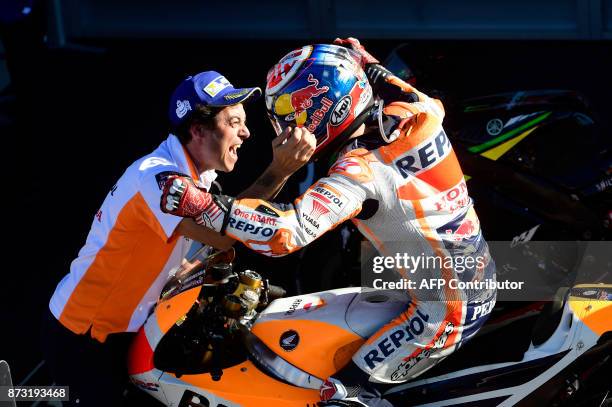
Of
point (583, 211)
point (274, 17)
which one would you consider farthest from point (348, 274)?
point (274, 17)

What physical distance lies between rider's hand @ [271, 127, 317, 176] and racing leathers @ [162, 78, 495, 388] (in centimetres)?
13

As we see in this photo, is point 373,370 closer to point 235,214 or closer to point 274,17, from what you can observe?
point 235,214

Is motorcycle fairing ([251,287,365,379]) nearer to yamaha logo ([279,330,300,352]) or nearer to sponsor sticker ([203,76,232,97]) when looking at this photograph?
yamaha logo ([279,330,300,352])

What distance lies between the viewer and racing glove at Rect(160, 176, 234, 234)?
3.65 m

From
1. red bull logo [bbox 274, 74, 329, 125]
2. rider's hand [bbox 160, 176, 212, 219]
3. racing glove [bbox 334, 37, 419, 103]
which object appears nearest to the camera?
rider's hand [bbox 160, 176, 212, 219]

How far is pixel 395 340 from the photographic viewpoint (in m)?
4.05

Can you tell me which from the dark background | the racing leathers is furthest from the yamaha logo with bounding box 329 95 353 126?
the dark background

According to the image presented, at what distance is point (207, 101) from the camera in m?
4.26

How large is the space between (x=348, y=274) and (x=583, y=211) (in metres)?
1.36

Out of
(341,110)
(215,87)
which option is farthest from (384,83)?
(215,87)

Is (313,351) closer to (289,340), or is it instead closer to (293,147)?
(289,340)

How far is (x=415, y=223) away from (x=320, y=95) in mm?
608

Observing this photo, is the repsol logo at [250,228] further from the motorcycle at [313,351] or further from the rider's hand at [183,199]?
the motorcycle at [313,351]

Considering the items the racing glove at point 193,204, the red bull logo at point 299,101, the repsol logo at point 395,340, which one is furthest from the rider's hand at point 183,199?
the repsol logo at point 395,340
